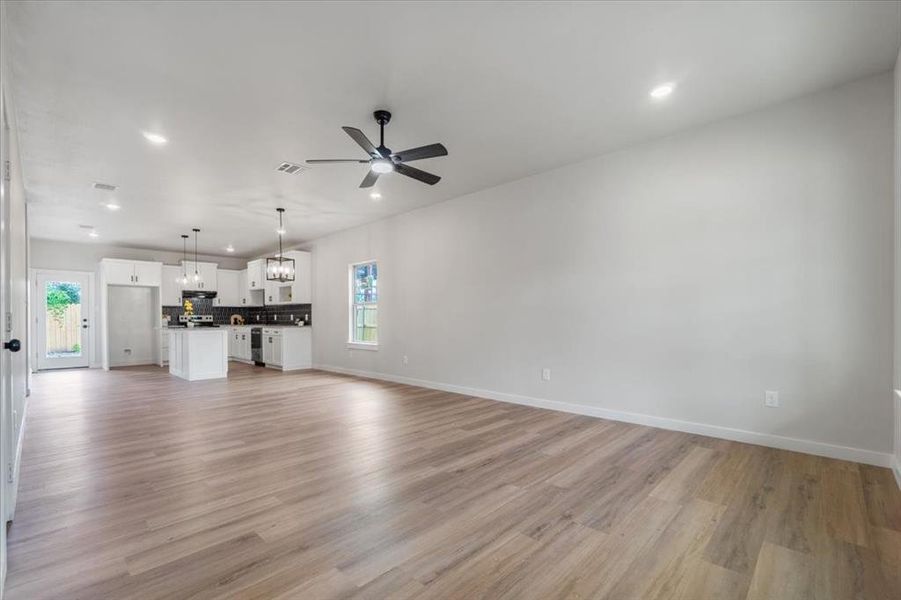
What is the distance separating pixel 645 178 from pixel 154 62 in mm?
4152

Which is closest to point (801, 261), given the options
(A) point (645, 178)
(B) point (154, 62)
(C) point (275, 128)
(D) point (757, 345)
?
(D) point (757, 345)

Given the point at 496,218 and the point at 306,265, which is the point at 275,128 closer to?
the point at 496,218

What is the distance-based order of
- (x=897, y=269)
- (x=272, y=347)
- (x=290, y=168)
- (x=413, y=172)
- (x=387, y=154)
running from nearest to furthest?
(x=897, y=269) → (x=387, y=154) → (x=413, y=172) → (x=290, y=168) → (x=272, y=347)

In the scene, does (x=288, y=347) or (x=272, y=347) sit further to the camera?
(x=272, y=347)

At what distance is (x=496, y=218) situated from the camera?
17.9 ft

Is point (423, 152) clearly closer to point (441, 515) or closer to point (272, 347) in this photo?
point (441, 515)

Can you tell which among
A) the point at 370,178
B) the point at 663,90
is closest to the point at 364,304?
the point at 370,178

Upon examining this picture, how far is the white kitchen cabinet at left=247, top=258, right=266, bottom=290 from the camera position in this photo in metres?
9.70

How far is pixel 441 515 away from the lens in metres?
2.30

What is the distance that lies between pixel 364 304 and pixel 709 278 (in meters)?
5.55

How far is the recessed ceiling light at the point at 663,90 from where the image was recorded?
3121mm

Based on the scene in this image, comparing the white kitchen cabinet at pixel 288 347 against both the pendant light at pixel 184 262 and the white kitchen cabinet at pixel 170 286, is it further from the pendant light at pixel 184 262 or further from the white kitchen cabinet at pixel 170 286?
the white kitchen cabinet at pixel 170 286

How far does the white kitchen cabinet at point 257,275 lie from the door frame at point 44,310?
311 centimetres

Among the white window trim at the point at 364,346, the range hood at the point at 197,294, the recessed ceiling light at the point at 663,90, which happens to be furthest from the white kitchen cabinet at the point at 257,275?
the recessed ceiling light at the point at 663,90
